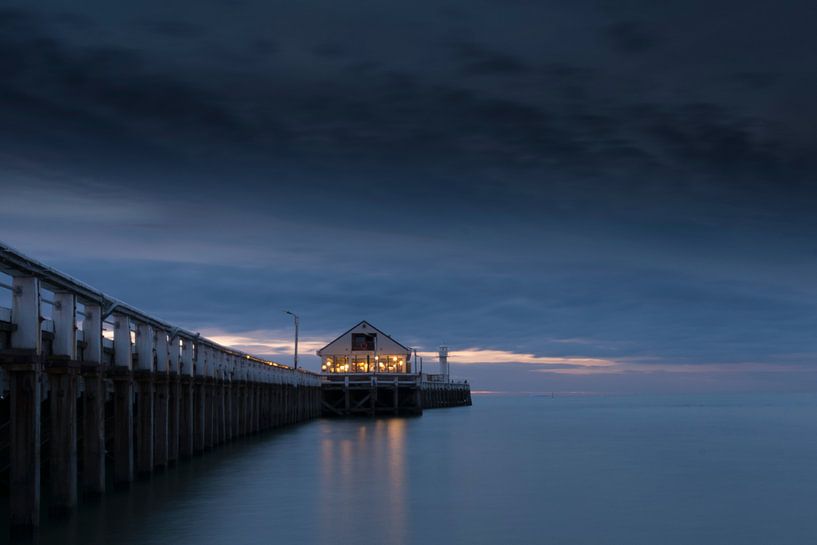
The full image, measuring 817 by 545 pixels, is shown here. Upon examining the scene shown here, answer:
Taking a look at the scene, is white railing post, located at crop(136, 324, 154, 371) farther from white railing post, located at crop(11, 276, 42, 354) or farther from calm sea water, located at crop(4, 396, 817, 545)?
white railing post, located at crop(11, 276, 42, 354)

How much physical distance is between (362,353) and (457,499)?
87348 millimetres

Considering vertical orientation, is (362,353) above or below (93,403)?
below

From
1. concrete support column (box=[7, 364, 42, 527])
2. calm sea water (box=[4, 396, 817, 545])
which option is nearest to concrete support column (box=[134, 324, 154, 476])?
calm sea water (box=[4, 396, 817, 545])

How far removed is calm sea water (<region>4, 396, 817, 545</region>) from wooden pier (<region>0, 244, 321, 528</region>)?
1.06 m

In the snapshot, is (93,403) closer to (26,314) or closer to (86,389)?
(86,389)

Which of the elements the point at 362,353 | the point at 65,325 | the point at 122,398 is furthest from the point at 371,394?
the point at 65,325

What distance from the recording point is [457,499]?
2962 centimetres

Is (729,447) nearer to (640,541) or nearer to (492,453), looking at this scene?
(492,453)

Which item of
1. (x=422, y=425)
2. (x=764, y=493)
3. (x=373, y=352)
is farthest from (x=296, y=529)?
(x=373, y=352)

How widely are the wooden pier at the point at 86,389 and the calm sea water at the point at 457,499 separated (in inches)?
41.6

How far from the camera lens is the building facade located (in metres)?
117

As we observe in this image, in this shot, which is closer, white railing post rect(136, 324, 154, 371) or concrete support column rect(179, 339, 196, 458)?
white railing post rect(136, 324, 154, 371)

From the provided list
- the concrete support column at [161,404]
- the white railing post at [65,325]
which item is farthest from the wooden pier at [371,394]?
the white railing post at [65,325]

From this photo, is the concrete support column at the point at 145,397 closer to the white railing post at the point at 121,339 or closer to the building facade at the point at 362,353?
the white railing post at the point at 121,339
